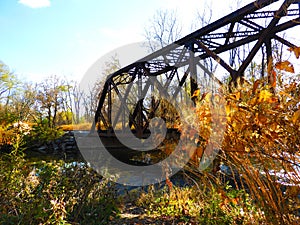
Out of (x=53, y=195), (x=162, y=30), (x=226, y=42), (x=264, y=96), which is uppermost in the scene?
(x=162, y=30)

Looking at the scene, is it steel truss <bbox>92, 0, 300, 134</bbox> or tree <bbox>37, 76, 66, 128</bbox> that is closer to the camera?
steel truss <bbox>92, 0, 300, 134</bbox>

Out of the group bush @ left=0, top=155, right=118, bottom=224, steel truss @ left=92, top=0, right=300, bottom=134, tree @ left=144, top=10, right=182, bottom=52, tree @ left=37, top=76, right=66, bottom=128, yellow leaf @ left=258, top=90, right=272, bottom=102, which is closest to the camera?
yellow leaf @ left=258, top=90, right=272, bottom=102

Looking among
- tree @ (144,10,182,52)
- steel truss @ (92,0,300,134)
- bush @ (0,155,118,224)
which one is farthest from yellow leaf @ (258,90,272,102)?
tree @ (144,10,182,52)

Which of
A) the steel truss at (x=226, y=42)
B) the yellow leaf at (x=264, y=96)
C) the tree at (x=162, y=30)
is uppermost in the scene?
the tree at (x=162, y=30)

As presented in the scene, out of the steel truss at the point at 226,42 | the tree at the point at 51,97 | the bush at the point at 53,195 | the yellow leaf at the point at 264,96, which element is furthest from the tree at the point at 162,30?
the yellow leaf at the point at 264,96

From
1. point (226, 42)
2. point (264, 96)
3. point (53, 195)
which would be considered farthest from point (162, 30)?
point (264, 96)

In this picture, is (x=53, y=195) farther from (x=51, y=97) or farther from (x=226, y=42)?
(x=51, y=97)

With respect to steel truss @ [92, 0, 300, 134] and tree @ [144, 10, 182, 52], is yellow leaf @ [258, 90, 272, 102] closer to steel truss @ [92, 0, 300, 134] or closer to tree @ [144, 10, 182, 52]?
steel truss @ [92, 0, 300, 134]

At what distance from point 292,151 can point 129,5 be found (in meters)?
5.99

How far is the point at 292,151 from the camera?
1311 mm

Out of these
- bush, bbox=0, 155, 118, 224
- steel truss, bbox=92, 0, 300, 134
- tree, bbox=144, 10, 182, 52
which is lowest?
bush, bbox=0, 155, 118, 224

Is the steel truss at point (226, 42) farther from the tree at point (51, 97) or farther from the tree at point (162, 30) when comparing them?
the tree at point (51, 97)

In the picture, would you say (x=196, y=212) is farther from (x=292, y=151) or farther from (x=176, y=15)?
(x=176, y=15)

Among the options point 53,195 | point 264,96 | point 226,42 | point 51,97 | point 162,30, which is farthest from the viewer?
point 51,97
